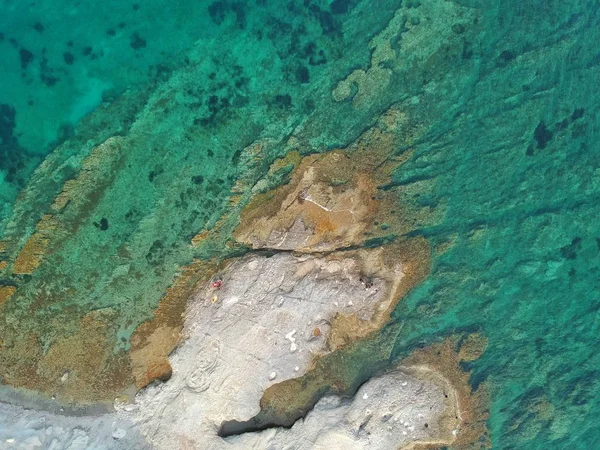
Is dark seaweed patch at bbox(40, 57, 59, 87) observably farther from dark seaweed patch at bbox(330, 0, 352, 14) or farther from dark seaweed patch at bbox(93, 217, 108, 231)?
dark seaweed patch at bbox(330, 0, 352, 14)

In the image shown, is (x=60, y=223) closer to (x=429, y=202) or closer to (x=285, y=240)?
(x=285, y=240)

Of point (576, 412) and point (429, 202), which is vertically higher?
point (429, 202)

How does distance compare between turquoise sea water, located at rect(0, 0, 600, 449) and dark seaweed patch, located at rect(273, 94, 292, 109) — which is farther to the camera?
dark seaweed patch, located at rect(273, 94, 292, 109)

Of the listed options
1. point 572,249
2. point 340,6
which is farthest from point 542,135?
point 340,6

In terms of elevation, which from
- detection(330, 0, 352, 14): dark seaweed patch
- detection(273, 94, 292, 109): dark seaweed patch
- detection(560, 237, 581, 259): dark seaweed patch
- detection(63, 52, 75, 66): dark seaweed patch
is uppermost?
detection(330, 0, 352, 14): dark seaweed patch

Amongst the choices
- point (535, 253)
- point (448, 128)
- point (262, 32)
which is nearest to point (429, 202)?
point (448, 128)

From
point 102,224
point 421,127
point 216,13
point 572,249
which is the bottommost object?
point 102,224

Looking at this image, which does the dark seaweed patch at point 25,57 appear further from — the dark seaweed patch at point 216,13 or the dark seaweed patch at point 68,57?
the dark seaweed patch at point 216,13

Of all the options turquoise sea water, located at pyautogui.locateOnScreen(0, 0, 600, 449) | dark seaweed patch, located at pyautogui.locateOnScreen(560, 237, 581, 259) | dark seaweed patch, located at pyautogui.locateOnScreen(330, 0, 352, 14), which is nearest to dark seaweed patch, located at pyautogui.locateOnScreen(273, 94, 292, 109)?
turquoise sea water, located at pyautogui.locateOnScreen(0, 0, 600, 449)

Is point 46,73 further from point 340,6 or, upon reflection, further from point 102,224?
point 340,6
